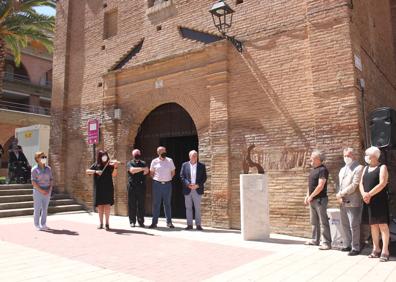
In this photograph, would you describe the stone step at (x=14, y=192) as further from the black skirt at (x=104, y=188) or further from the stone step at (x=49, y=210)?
the black skirt at (x=104, y=188)

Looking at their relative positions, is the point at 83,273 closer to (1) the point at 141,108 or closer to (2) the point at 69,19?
(1) the point at 141,108

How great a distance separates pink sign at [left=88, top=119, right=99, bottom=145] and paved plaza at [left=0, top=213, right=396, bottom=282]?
13.6 ft

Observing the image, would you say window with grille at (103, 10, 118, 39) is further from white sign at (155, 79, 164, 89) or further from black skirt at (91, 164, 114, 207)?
black skirt at (91, 164, 114, 207)

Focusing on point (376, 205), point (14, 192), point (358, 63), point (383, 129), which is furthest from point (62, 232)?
point (358, 63)

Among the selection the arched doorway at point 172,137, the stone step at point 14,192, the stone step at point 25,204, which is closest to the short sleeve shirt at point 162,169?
the arched doorway at point 172,137

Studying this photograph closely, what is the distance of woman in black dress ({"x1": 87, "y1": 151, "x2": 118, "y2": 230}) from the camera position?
7734 millimetres

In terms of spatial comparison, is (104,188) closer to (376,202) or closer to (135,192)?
(135,192)

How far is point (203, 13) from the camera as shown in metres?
9.46

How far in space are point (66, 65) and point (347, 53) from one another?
9.54 meters

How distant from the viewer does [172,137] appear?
10641mm

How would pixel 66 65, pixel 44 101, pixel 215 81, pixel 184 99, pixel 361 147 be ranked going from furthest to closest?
pixel 44 101 → pixel 66 65 → pixel 184 99 → pixel 215 81 → pixel 361 147

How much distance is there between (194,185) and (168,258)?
2.73 metres

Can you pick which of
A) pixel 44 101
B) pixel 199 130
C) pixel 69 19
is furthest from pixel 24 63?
pixel 199 130

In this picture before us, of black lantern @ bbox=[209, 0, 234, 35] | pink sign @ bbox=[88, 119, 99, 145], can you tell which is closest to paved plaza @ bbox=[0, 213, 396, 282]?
pink sign @ bbox=[88, 119, 99, 145]
